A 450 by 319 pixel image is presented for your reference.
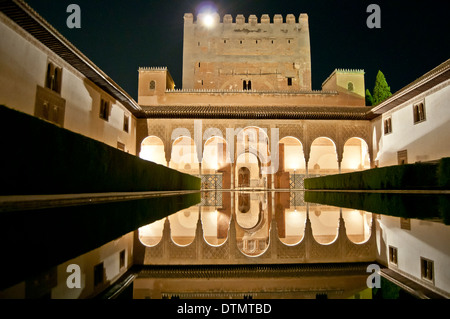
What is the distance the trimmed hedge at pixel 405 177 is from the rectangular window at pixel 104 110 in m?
10.2

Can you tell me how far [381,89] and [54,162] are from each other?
26.1m

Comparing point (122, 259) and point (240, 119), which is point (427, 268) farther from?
point (240, 119)

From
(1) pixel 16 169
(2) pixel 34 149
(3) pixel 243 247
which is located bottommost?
(3) pixel 243 247

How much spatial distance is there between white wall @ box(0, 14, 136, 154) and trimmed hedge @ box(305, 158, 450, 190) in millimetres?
10214

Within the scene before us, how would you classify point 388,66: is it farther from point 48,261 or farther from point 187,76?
point 48,261

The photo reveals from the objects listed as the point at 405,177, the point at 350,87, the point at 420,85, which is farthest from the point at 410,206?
the point at 350,87

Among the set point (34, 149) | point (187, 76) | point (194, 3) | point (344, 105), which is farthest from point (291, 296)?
point (194, 3)

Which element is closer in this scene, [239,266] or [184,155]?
[239,266]

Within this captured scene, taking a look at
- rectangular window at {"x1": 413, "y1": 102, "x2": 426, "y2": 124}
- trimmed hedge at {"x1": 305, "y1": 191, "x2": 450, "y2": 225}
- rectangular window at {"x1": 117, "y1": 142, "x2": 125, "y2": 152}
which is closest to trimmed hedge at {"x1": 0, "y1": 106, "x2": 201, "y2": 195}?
trimmed hedge at {"x1": 305, "y1": 191, "x2": 450, "y2": 225}

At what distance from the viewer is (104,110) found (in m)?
13.1

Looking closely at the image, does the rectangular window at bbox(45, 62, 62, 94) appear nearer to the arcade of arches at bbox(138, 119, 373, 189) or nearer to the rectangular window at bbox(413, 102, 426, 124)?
the arcade of arches at bbox(138, 119, 373, 189)

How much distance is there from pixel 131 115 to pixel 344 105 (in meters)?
13.6

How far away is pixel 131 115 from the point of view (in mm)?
16609

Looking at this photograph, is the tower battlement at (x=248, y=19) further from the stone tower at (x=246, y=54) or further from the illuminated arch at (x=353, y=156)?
the illuminated arch at (x=353, y=156)
